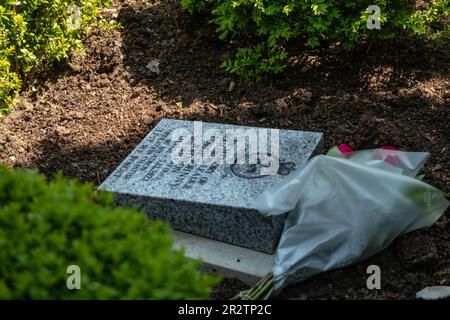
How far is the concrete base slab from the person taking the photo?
11.9ft

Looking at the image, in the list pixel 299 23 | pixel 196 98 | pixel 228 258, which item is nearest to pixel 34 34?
pixel 196 98

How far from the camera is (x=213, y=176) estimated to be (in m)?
3.95

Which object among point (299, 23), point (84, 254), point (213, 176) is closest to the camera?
point (84, 254)

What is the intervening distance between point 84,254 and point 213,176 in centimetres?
161

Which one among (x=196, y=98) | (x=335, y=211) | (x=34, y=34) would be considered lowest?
(x=335, y=211)

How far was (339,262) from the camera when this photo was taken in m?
3.58

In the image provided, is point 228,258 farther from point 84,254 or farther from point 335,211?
point 84,254

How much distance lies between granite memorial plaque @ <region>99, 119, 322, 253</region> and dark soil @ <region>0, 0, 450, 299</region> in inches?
17.1

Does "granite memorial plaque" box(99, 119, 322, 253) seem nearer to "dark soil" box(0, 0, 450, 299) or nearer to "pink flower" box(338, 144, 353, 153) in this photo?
"pink flower" box(338, 144, 353, 153)

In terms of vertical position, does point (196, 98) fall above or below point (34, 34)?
below

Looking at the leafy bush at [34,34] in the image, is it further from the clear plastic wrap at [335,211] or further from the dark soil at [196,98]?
the clear plastic wrap at [335,211]

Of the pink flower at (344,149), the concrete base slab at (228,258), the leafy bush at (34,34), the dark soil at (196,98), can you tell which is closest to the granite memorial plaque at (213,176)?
the concrete base slab at (228,258)

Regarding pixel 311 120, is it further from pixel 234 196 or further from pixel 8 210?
pixel 8 210

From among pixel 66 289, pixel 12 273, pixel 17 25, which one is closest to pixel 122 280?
pixel 66 289
